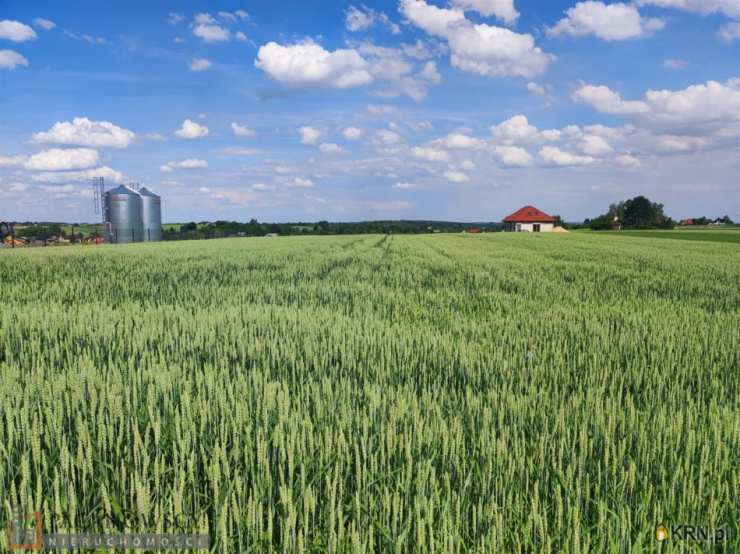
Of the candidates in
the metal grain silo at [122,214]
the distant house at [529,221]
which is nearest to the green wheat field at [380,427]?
the metal grain silo at [122,214]

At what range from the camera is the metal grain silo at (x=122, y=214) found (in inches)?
2035

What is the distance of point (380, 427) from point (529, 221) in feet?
444

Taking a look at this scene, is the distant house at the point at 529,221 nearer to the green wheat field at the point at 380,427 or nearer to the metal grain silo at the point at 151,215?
the metal grain silo at the point at 151,215

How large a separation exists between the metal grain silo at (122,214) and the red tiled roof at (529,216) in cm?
10075

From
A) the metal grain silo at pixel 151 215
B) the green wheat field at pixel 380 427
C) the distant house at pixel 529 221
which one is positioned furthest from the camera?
the distant house at pixel 529 221

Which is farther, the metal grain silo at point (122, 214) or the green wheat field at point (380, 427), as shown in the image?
the metal grain silo at point (122, 214)

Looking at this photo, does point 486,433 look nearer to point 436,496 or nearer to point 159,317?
point 436,496

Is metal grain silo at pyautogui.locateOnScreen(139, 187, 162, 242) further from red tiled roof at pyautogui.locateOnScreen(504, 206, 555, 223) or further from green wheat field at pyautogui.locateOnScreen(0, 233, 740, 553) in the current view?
red tiled roof at pyautogui.locateOnScreen(504, 206, 555, 223)

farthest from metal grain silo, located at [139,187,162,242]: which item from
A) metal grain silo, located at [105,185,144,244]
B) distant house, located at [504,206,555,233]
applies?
distant house, located at [504,206,555,233]

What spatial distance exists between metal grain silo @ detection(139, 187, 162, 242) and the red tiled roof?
97585mm

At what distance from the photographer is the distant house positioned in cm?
12850

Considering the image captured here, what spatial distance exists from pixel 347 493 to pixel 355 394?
104cm

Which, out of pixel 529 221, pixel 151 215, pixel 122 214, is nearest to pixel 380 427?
pixel 122 214

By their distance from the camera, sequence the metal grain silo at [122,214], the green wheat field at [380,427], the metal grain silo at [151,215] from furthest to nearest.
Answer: the metal grain silo at [151,215] → the metal grain silo at [122,214] → the green wheat field at [380,427]
